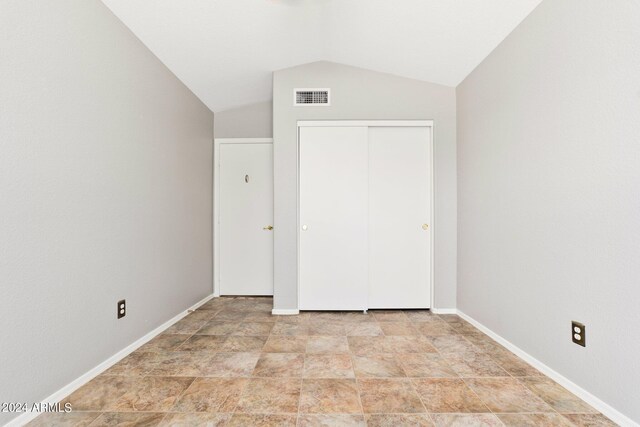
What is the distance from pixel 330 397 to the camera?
1.62 m

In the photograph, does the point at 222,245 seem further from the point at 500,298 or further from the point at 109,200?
the point at 500,298

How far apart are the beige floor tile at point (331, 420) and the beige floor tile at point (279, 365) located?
409 mm

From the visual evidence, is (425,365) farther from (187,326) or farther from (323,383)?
(187,326)

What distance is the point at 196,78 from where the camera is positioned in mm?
3023

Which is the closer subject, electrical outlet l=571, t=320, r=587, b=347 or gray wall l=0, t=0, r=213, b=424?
gray wall l=0, t=0, r=213, b=424

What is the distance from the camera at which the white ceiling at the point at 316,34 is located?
2.13 metres

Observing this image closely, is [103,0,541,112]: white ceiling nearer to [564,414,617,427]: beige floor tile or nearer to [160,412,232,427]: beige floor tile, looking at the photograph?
[564,414,617,427]: beige floor tile

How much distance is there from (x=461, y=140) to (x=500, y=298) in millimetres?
1599

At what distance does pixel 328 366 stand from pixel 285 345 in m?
0.48

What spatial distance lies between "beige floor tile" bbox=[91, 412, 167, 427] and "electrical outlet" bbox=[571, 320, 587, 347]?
7.48ft

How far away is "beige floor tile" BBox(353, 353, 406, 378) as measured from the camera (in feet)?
6.12

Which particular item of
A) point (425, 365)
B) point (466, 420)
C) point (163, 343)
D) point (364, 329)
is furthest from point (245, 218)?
point (466, 420)

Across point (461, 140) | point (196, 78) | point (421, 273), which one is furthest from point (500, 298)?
point (196, 78)

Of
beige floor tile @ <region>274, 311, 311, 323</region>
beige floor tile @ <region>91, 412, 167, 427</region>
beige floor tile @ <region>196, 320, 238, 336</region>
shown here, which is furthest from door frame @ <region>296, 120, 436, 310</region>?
beige floor tile @ <region>91, 412, 167, 427</region>
